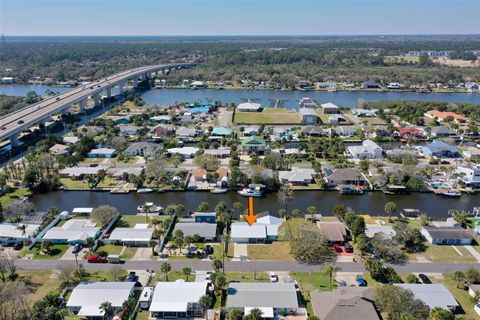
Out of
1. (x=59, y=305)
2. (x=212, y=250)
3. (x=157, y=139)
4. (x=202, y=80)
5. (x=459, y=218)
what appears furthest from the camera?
(x=202, y=80)

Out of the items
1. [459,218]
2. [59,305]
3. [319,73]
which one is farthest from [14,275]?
[319,73]

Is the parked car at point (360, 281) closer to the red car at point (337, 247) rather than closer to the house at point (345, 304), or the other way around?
the house at point (345, 304)

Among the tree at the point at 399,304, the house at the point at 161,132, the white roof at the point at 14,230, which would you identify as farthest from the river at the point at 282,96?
the tree at the point at 399,304

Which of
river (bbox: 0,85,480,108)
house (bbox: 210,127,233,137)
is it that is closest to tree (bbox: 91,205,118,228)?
house (bbox: 210,127,233,137)

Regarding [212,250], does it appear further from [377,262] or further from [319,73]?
[319,73]

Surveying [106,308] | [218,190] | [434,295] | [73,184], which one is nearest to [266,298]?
[106,308]

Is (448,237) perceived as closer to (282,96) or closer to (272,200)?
(272,200)

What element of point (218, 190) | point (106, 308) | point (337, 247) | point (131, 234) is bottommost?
point (337, 247)
